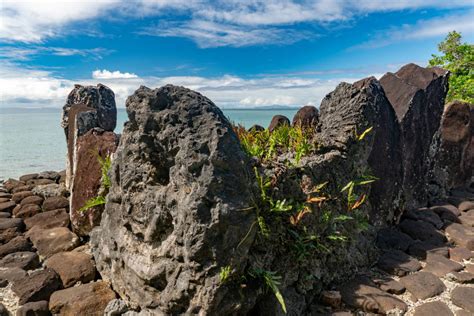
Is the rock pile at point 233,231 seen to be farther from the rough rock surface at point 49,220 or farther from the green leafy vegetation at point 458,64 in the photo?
the green leafy vegetation at point 458,64

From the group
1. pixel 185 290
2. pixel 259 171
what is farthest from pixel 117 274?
pixel 259 171

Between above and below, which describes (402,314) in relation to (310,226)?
below

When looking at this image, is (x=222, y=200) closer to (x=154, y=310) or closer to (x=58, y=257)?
(x=154, y=310)

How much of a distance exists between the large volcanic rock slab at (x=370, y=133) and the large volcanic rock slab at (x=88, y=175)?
3.27m

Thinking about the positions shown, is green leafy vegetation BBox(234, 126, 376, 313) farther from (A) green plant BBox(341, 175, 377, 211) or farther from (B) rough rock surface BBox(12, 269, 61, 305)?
(B) rough rock surface BBox(12, 269, 61, 305)

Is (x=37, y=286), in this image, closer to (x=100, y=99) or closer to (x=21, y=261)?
(x=21, y=261)

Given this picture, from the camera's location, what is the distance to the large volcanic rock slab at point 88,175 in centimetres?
517

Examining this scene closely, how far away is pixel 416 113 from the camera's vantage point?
6348 mm

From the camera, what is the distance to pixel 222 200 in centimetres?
276

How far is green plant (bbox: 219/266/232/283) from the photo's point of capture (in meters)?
2.69

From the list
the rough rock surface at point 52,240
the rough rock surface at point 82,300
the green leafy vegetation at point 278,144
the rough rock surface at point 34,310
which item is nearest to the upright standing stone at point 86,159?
the rough rock surface at point 52,240

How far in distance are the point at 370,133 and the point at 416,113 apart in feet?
7.66

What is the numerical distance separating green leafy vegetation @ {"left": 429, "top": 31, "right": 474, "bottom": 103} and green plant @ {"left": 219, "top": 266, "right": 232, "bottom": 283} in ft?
48.8

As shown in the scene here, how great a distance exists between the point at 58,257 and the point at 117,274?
130 cm
